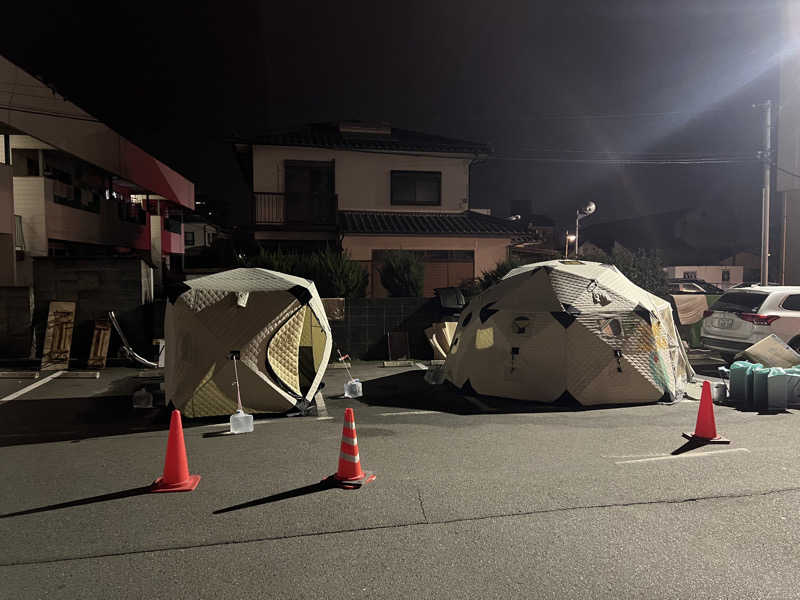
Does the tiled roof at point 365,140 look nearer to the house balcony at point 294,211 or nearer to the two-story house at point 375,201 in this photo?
the two-story house at point 375,201

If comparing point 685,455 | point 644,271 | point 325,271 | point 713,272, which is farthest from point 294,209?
point 713,272

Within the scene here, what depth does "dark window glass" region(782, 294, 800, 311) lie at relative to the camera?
1018cm

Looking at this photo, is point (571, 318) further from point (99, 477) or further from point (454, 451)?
point (99, 477)

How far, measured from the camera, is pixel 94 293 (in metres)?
12.1

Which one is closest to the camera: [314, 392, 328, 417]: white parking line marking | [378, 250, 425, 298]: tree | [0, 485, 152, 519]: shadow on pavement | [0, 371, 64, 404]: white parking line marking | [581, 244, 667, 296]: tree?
[0, 485, 152, 519]: shadow on pavement

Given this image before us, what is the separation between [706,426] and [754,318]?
5523 mm

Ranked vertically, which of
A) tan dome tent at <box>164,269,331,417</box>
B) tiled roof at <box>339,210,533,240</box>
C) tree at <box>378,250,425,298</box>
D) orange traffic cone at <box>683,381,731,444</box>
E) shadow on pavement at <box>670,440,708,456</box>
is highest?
tiled roof at <box>339,210,533,240</box>

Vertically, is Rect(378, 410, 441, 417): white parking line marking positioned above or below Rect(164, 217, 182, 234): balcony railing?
below

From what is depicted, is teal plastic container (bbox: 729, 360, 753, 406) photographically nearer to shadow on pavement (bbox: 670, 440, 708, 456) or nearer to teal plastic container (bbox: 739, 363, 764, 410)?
A: teal plastic container (bbox: 739, 363, 764, 410)

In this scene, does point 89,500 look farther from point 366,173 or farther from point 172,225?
point 172,225

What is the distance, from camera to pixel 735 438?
19.9 ft

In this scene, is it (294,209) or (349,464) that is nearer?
(349,464)

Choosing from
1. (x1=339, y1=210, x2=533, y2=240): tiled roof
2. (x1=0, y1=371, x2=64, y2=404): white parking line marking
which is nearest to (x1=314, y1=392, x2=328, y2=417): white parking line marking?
(x1=0, y1=371, x2=64, y2=404): white parking line marking

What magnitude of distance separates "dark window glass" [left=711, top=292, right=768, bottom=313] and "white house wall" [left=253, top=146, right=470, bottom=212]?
1212 centimetres
